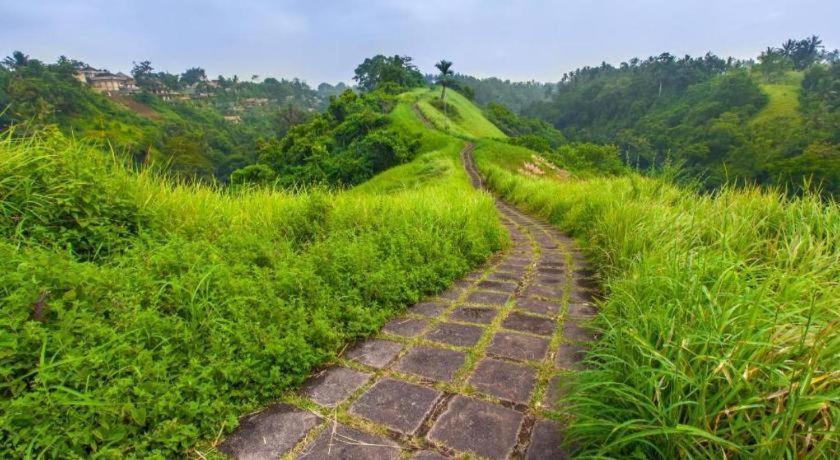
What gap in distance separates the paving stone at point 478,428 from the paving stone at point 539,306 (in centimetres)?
143

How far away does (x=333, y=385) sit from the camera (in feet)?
7.90

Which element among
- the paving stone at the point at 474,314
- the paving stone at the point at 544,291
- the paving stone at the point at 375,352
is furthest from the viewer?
the paving stone at the point at 544,291

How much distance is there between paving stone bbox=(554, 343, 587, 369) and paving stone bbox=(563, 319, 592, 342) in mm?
104

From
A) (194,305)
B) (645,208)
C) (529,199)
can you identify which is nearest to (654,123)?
(529,199)

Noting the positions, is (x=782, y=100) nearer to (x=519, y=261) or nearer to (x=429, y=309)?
(x=519, y=261)

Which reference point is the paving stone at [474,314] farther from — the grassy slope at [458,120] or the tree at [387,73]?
the tree at [387,73]

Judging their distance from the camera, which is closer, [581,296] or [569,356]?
[569,356]

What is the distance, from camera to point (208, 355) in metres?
2.18

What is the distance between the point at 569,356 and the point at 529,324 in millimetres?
524

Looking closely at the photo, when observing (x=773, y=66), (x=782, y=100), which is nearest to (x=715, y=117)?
(x=782, y=100)

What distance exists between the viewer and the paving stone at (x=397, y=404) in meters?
2.07

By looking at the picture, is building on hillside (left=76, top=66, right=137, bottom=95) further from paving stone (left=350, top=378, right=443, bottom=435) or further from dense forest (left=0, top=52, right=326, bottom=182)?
paving stone (left=350, top=378, right=443, bottom=435)

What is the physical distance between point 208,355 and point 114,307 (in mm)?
579

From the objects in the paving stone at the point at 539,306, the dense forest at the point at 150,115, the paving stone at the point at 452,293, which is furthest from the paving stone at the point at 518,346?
the dense forest at the point at 150,115
